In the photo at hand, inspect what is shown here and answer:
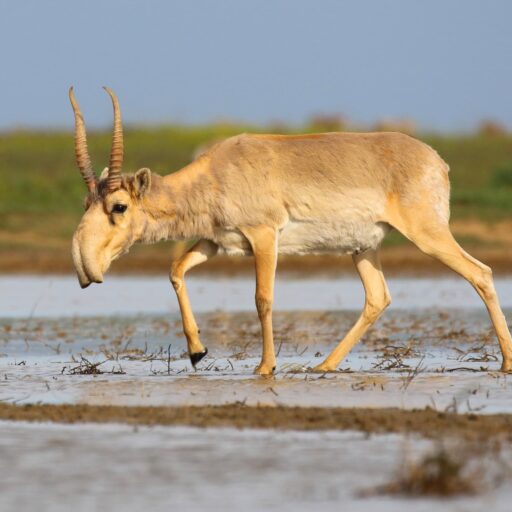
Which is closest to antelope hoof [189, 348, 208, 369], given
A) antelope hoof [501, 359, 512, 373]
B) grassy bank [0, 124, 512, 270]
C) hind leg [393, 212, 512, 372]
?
hind leg [393, 212, 512, 372]

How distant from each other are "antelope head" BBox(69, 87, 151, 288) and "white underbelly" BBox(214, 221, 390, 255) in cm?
68

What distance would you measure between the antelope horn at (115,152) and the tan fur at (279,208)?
0.27 feet

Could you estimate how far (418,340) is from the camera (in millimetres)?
13211

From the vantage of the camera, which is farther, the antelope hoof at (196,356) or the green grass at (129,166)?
the green grass at (129,166)

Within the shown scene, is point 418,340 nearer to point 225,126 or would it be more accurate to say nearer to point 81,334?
point 81,334

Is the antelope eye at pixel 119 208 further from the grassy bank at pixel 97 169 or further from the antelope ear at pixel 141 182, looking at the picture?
the grassy bank at pixel 97 169

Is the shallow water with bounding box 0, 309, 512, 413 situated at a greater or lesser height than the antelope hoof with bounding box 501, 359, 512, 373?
lesser

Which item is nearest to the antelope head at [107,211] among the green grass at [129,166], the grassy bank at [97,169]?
the grassy bank at [97,169]

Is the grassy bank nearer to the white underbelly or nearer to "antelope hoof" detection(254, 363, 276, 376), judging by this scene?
the white underbelly

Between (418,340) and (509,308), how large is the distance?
3252 millimetres

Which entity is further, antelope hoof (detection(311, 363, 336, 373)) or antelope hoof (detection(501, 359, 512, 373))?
antelope hoof (detection(311, 363, 336, 373))

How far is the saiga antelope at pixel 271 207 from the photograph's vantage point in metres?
10.8

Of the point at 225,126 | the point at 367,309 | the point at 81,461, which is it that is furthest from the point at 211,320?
the point at 225,126

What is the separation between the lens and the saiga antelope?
425 inches
